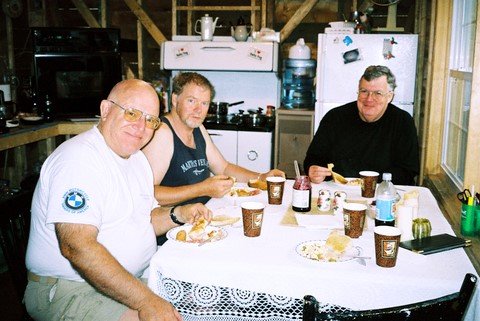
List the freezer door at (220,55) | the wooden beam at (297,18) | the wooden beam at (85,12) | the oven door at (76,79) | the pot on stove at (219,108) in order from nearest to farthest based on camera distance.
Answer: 1. the oven door at (76,79)
2. the freezer door at (220,55)
3. the wooden beam at (297,18)
4. the pot on stove at (219,108)
5. the wooden beam at (85,12)

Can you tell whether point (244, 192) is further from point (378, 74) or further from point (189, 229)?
point (378, 74)

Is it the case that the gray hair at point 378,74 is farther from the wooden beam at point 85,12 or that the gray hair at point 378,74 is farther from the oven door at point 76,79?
the wooden beam at point 85,12

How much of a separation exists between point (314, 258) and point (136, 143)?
77 cm

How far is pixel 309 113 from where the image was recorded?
4.82 metres

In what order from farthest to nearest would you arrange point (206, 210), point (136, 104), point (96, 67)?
1. point (96, 67)
2. point (206, 210)
3. point (136, 104)

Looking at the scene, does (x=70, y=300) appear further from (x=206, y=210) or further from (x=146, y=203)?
(x=206, y=210)

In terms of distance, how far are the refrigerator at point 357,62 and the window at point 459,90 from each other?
934mm

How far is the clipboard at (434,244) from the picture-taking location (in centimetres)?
166

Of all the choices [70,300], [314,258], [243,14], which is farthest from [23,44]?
[314,258]

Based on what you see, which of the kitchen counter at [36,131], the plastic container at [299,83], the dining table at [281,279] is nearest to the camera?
the dining table at [281,279]

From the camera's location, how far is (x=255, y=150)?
4.86m

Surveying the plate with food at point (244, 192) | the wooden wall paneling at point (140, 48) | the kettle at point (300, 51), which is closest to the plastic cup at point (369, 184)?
the plate with food at point (244, 192)

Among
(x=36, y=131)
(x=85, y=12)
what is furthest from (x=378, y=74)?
(x=85, y=12)

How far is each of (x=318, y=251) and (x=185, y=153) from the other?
41.5 inches
